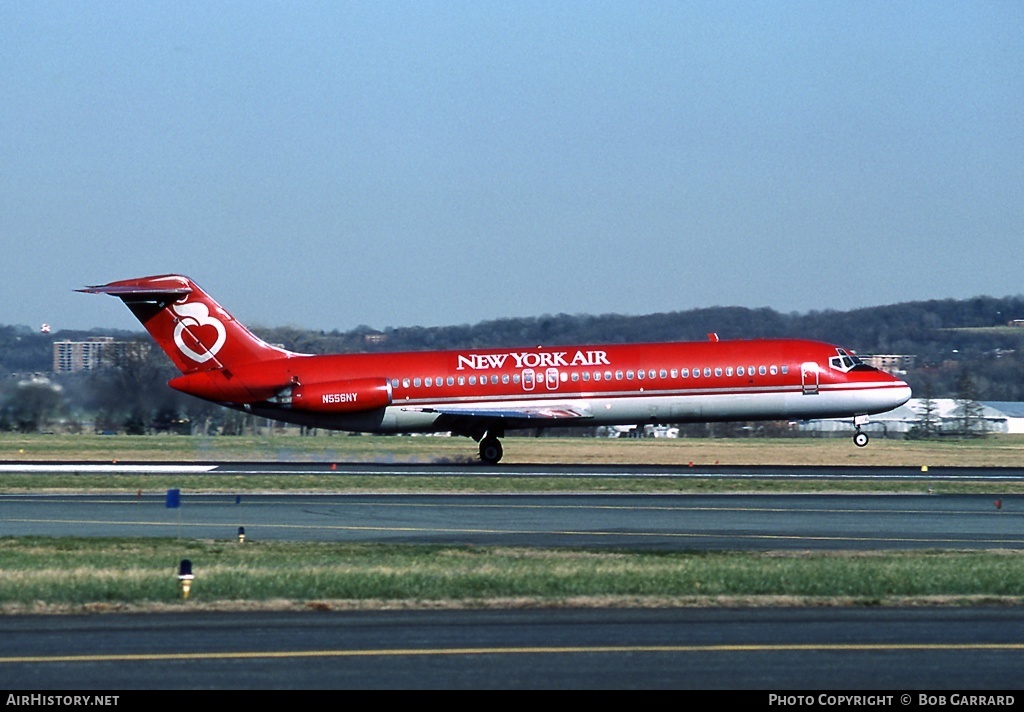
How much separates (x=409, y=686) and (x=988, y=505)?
2077cm

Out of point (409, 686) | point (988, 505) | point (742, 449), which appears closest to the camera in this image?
point (409, 686)

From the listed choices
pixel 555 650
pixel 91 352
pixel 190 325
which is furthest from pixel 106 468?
pixel 91 352

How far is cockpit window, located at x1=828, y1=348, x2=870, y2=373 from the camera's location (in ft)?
141

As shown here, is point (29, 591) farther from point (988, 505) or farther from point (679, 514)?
point (988, 505)

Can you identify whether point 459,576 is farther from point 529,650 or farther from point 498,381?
point 498,381

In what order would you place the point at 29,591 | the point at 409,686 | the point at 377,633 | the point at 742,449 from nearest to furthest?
the point at 409,686 < the point at 377,633 < the point at 29,591 < the point at 742,449

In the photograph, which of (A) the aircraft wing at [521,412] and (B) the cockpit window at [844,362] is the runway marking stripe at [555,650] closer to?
(A) the aircraft wing at [521,412]

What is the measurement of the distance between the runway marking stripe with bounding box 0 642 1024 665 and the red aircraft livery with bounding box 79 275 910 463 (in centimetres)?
2986

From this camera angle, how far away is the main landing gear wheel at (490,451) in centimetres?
4312

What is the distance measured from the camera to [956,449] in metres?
53.0

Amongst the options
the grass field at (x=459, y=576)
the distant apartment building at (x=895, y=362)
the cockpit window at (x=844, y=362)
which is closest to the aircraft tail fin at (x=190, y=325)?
the cockpit window at (x=844, y=362)

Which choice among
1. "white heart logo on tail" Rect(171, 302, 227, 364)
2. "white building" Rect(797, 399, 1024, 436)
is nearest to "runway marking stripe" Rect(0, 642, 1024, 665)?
"white heart logo on tail" Rect(171, 302, 227, 364)

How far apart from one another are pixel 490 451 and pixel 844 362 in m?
12.0

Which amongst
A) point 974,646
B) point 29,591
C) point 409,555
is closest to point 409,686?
point 974,646
